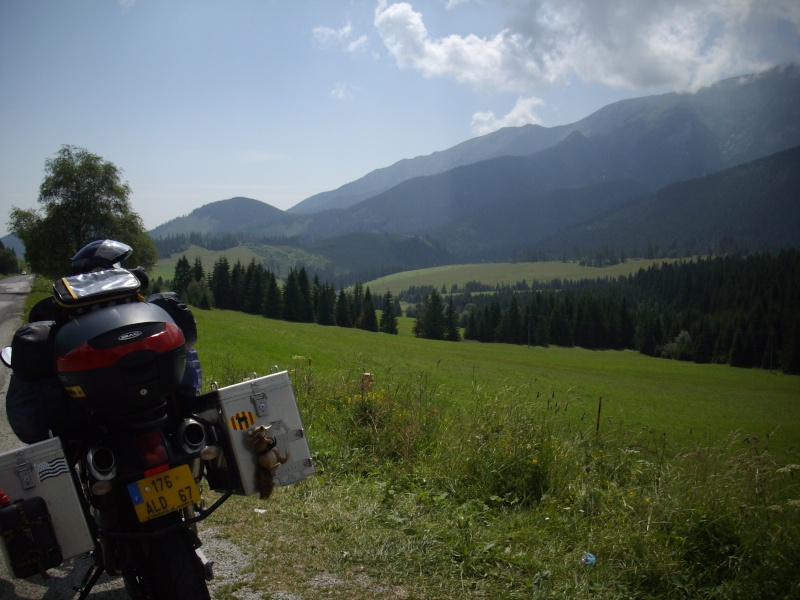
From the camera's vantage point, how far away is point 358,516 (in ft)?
16.0

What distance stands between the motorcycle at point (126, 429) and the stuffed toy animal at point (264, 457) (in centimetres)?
23

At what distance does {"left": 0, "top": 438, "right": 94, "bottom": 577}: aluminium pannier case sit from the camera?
2557 mm

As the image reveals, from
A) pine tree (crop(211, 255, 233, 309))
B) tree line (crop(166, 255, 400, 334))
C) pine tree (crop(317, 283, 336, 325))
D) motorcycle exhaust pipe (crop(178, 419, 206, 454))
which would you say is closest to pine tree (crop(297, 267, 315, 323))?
tree line (crop(166, 255, 400, 334))

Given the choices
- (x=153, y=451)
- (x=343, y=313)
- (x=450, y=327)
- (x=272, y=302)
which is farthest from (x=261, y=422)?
(x=450, y=327)

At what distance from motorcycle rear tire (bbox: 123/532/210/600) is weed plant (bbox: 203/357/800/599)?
1.08m

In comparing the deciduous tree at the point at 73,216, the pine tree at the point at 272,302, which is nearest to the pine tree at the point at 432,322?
the pine tree at the point at 272,302

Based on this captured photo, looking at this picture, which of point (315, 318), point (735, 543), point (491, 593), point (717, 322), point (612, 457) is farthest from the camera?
point (717, 322)

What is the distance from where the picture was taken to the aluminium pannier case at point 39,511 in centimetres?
256

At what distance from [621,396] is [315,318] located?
53725 mm

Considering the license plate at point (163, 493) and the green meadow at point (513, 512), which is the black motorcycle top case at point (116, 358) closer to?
the license plate at point (163, 493)

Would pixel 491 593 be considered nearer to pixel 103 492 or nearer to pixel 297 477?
pixel 297 477

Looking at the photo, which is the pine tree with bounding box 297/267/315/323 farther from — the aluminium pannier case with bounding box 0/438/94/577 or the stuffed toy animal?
the aluminium pannier case with bounding box 0/438/94/577

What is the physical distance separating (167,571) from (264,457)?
2.45ft

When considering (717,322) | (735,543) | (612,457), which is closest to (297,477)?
(735,543)
